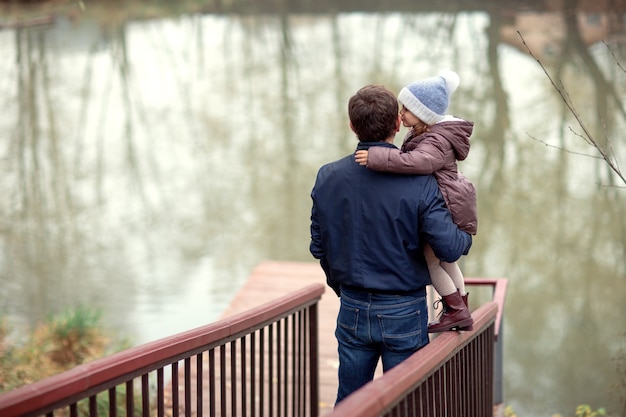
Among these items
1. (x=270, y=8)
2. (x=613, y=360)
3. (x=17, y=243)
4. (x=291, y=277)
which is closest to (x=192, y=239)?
(x=17, y=243)

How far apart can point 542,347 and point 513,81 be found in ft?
36.1

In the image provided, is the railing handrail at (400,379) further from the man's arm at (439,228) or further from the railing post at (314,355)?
the railing post at (314,355)

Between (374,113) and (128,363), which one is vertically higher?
(374,113)

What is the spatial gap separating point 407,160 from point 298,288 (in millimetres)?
5643

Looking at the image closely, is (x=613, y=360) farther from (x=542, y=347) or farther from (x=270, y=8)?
(x=270, y=8)

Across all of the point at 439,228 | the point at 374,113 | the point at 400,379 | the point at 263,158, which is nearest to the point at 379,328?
the point at 439,228

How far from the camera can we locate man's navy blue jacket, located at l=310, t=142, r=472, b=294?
3.07 metres

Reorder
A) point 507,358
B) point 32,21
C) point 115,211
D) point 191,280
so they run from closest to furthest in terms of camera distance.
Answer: point 507,358 < point 191,280 < point 115,211 < point 32,21

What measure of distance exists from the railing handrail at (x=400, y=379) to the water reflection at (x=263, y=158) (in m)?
1.44

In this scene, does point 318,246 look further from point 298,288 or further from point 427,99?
point 298,288

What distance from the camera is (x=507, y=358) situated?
8461mm

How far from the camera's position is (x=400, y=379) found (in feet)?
8.79

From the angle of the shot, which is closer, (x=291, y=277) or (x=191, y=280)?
(x=291, y=277)

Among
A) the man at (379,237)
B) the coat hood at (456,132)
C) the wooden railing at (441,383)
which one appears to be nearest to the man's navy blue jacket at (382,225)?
the man at (379,237)
